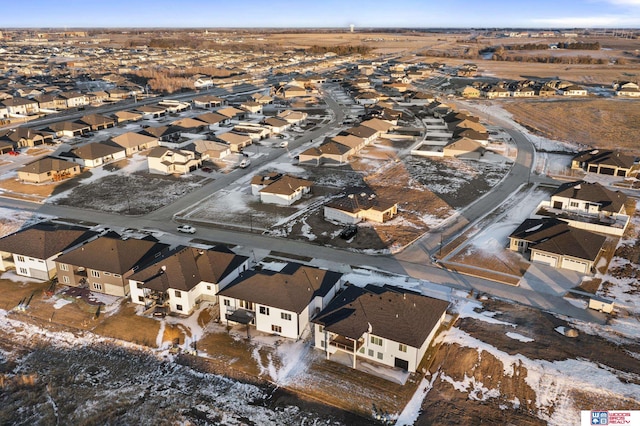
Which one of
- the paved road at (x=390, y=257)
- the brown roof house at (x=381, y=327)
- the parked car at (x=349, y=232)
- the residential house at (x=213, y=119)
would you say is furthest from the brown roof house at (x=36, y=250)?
the residential house at (x=213, y=119)

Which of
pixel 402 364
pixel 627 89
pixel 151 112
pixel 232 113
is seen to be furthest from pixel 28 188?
pixel 627 89

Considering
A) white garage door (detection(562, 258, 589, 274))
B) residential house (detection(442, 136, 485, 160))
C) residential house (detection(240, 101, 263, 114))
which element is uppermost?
residential house (detection(240, 101, 263, 114))

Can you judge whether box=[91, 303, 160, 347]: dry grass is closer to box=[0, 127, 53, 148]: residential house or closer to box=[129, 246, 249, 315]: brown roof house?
box=[129, 246, 249, 315]: brown roof house

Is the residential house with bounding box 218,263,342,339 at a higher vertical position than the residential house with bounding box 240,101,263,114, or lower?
lower

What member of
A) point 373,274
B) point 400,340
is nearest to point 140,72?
point 373,274

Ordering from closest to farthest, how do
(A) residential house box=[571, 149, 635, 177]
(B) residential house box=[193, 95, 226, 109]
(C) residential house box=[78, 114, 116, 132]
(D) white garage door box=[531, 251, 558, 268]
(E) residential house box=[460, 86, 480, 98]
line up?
(D) white garage door box=[531, 251, 558, 268] → (A) residential house box=[571, 149, 635, 177] → (C) residential house box=[78, 114, 116, 132] → (B) residential house box=[193, 95, 226, 109] → (E) residential house box=[460, 86, 480, 98]

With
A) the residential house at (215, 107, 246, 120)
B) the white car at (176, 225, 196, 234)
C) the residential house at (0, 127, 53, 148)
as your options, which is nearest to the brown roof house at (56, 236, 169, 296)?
the white car at (176, 225, 196, 234)

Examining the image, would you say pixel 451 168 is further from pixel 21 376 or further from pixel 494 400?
pixel 21 376

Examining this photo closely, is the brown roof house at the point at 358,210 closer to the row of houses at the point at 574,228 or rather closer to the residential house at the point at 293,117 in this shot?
the row of houses at the point at 574,228
